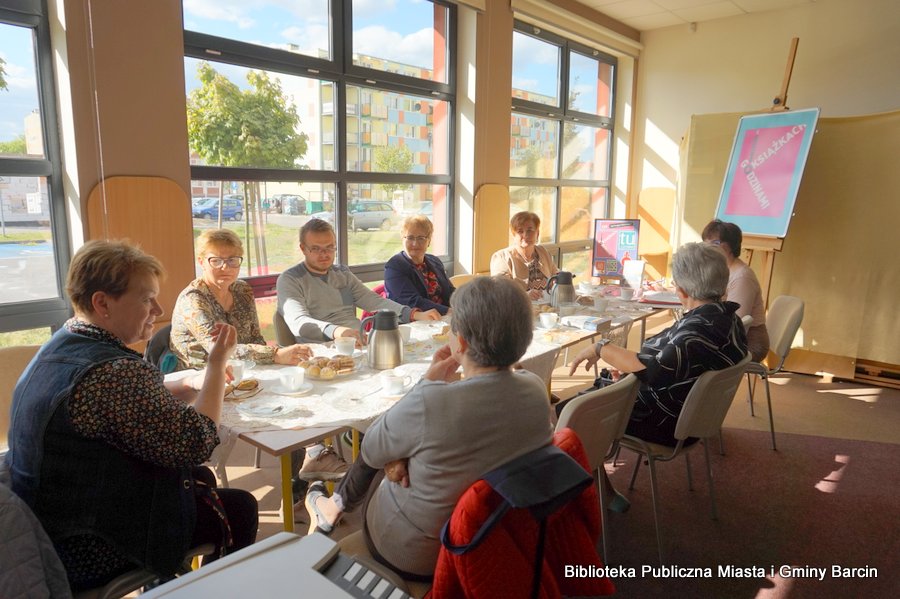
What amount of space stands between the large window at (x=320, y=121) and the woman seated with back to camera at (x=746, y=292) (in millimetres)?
2390

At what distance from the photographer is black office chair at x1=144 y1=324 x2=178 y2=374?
2.24m

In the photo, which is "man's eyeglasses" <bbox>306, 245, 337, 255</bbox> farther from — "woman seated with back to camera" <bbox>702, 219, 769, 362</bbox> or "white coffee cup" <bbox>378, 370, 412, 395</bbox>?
"woman seated with back to camera" <bbox>702, 219, 769, 362</bbox>

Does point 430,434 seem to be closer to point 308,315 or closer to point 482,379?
point 482,379

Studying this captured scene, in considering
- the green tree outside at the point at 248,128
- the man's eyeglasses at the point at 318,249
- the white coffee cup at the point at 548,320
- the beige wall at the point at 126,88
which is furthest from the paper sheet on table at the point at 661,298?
the beige wall at the point at 126,88

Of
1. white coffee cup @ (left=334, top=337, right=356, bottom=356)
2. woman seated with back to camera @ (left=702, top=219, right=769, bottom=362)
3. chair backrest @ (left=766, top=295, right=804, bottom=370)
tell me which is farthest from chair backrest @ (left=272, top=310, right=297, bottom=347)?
chair backrest @ (left=766, top=295, right=804, bottom=370)

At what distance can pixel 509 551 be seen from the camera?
113 cm

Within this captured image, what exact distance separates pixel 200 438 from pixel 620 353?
1.54m

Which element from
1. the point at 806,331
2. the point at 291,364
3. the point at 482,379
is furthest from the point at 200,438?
the point at 806,331

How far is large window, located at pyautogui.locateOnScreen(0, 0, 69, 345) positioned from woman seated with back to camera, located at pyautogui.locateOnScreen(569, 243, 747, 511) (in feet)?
9.01

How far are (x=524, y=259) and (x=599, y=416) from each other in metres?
2.29

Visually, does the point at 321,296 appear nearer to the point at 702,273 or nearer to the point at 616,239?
the point at 702,273

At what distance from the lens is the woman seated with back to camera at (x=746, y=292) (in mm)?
3299

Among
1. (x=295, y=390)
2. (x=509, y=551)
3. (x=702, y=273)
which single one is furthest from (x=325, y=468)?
(x=702, y=273)

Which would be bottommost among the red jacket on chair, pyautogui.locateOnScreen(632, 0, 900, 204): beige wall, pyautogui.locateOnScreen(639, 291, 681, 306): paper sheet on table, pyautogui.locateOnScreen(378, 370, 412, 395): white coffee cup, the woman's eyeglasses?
the red jacket on chair
